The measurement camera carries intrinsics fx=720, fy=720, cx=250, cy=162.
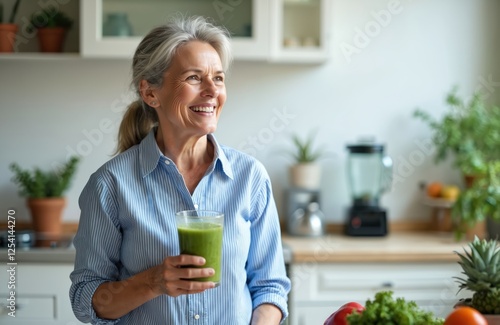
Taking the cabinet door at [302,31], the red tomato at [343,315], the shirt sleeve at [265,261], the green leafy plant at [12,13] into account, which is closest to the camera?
the red tomato at [343,315]

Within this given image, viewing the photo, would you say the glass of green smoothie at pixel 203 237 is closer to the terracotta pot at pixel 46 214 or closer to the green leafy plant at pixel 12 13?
the terracotta pot at pixel 46 214

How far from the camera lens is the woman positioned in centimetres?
170

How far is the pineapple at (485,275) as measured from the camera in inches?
56.5

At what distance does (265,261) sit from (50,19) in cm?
218

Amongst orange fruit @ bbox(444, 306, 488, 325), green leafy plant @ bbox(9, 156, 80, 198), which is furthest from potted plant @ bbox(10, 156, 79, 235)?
orange fruit @ bbox(444, 306, 488, 325)

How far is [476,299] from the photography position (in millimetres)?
1455

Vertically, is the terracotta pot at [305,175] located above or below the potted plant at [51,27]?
below

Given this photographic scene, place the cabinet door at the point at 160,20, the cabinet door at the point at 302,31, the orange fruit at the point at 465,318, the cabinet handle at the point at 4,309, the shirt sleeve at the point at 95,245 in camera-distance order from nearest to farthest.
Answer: the orange fruit at the point at 465,318
the shirt sleeve at the point at 95,245
the cabinet handle at the point at 4,309
the cabinet door at the point at 160,20
the cabinet door at the point at 302,31

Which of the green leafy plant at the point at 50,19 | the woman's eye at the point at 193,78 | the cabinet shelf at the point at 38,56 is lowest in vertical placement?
the woman's eye at the point at 193,78

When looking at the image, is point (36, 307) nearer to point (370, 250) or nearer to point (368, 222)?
point (370, 250)

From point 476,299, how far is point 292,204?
2.17m

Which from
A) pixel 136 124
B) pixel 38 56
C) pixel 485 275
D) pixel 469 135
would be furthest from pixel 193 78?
pixel 469 135

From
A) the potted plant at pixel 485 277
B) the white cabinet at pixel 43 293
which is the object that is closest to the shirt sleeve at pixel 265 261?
the potted plant at pixel 485 277

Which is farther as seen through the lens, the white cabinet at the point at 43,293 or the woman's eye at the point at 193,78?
the white cabinet at the point at 43,293
